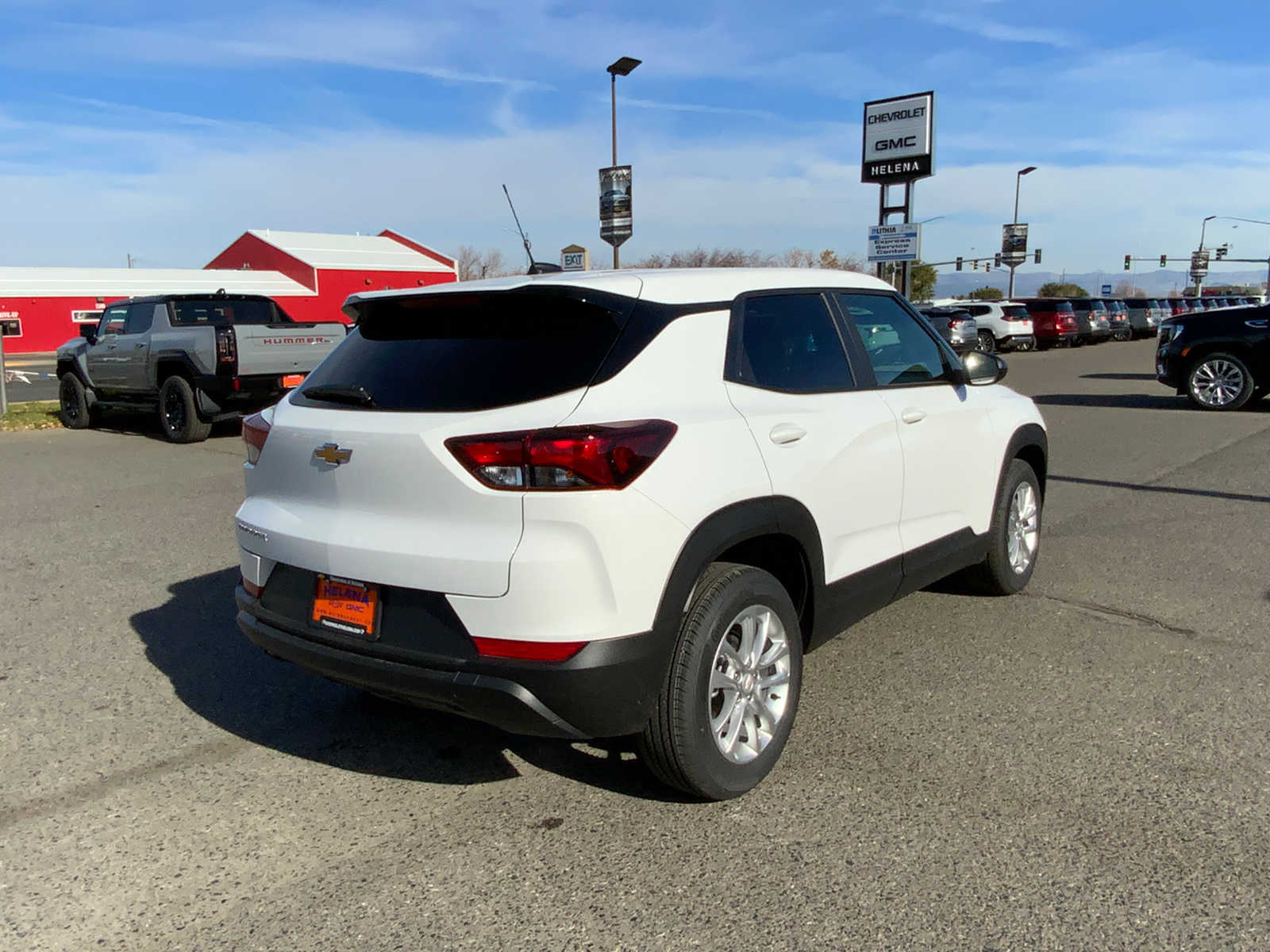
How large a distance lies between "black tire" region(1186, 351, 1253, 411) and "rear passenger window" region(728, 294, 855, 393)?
493 inches

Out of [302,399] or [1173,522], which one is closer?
[302,399]

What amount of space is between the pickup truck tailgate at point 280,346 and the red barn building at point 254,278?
→ 3369 cm

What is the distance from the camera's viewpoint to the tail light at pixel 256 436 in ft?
11.7

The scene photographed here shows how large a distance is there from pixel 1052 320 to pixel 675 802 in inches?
1331

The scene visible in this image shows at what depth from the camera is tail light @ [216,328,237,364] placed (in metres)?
11.6

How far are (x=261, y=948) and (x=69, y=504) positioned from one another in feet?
23.1

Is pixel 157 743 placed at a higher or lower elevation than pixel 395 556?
lower

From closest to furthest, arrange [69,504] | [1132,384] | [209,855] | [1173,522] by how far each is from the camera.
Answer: [209,855], [1173,522], [69,504], [1132,384]

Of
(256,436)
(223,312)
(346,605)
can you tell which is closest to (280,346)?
(223,312)

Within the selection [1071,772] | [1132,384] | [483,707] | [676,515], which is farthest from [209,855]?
[1132,384]

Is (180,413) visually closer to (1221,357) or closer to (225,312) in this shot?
(225,312)

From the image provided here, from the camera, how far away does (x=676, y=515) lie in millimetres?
2916

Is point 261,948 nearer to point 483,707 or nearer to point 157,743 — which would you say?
point 483,707

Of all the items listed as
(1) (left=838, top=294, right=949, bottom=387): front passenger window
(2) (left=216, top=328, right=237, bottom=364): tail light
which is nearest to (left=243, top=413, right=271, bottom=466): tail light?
(1) (left=838, top=294, right=949, bottom=387): front passenger window
